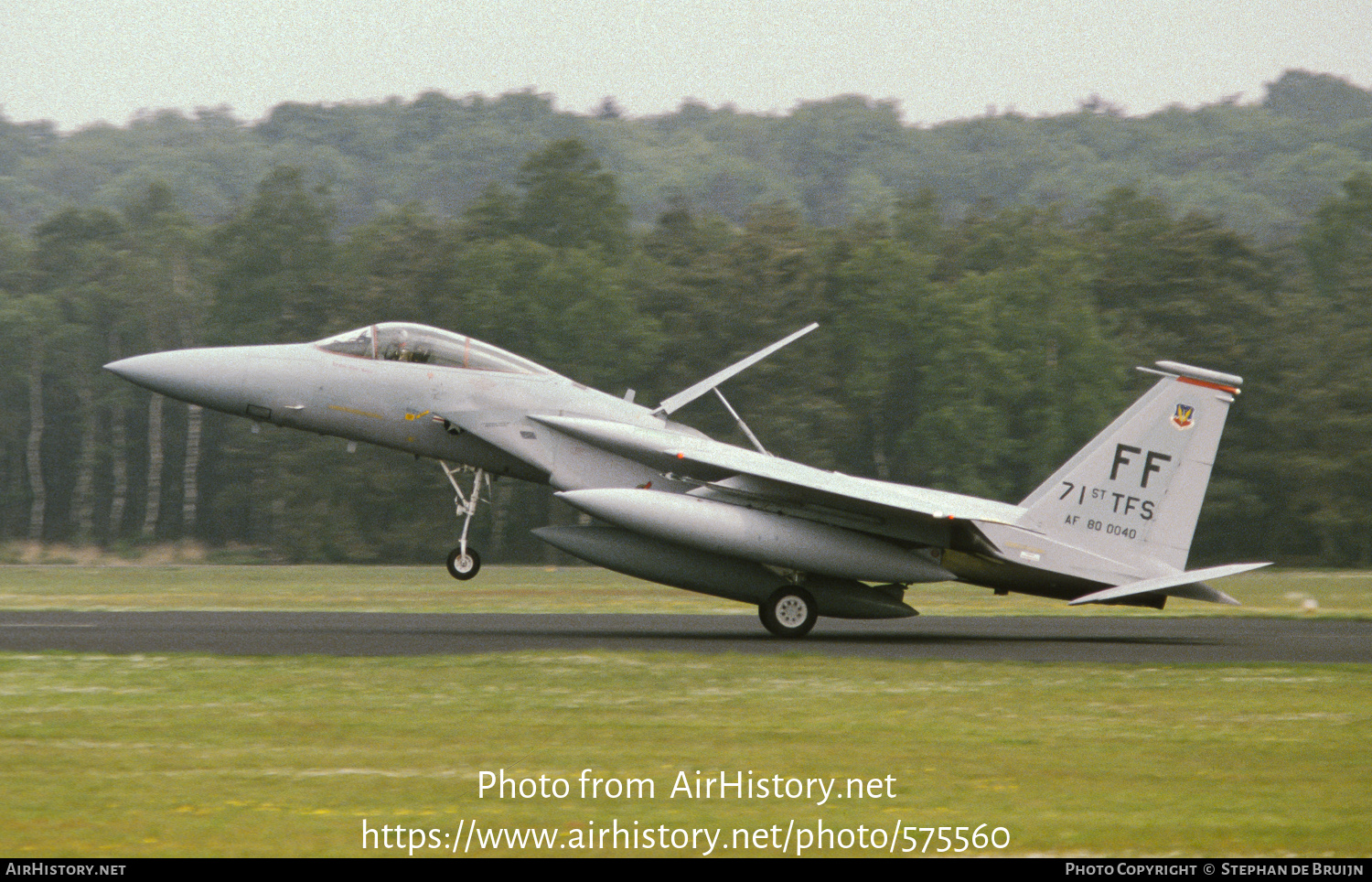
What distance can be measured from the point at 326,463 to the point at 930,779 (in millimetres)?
47143

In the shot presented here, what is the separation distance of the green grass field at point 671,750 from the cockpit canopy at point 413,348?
4625mm

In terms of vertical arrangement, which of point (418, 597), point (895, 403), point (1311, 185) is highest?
point (1311, 185)

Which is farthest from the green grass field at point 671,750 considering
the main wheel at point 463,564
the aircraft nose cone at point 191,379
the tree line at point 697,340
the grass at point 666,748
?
the tree line at point 697,340

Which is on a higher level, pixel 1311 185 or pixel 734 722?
pixel 1311 185

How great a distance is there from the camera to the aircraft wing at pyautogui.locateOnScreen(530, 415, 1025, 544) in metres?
18.3

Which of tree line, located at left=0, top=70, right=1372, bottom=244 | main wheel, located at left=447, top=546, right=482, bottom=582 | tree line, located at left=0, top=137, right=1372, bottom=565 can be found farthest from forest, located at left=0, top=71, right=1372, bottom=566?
tree line, located at left=0, top=70, right=1372, bottom=244

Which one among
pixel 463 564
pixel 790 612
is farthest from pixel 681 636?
pixel 463 564

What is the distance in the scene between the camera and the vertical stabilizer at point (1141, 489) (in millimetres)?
19188

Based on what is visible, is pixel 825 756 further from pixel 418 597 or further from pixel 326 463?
pixel 326 463

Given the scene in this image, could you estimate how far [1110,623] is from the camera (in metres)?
22.5

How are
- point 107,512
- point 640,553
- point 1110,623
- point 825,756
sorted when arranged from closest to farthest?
point 825,756 → point 640,553 → point 1110,623 → point 107,512

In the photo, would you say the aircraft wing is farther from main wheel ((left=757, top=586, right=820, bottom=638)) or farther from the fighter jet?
main wheel ((left=757, top=586, right=820, bottom=638))

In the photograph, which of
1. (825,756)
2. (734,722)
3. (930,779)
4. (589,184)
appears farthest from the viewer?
(589,184)
